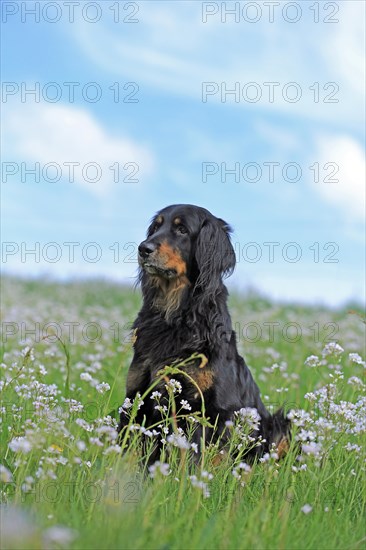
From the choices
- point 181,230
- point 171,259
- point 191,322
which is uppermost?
point 181,230

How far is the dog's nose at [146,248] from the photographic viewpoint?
5684mm

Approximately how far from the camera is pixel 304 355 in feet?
35.4

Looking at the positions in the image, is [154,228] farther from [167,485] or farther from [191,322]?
[167,485]

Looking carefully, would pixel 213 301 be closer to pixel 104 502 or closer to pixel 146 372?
pixel 146 372

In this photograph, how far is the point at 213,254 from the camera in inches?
236

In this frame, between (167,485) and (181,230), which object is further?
(181,230)

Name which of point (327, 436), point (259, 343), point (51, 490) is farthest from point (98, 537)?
point (259, 343)

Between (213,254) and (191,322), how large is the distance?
58cm

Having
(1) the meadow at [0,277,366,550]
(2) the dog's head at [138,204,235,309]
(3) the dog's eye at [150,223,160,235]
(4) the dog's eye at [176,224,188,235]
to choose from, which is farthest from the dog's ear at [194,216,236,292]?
(1) the meadow at [0,277,366,550]

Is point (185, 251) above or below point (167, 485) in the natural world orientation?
above

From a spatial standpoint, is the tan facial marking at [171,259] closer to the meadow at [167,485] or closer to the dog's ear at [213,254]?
the dog's ear at [213,254]

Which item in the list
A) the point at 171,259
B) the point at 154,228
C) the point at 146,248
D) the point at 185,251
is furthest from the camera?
the point at 154,228

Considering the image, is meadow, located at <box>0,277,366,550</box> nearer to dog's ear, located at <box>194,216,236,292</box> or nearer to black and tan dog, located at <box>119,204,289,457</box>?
black and tan dog, located at <box>119,204,289,457</box>

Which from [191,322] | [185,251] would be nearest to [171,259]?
[185,251]
